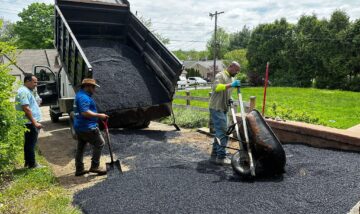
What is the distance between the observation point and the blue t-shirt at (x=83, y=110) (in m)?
4.72

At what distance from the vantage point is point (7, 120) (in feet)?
14.0

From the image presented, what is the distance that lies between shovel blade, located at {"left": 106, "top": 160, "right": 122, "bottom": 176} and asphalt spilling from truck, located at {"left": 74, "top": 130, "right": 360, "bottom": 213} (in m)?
0.24

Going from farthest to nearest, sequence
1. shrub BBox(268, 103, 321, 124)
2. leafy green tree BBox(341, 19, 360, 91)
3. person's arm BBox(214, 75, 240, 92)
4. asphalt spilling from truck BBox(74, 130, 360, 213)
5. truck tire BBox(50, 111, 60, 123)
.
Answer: leafy green tree BBox(341, 19, 360, 91), truck tire BBox(50, 111, 60, 123), shrub BBox(268, 103, 321, 124), person's arm BBox(214, 75, 240, 92), asphalt spilling from truck BBox(74, 130, 360, 213)

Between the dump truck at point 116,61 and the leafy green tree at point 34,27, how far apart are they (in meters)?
36.4

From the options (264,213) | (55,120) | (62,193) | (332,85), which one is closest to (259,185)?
(264,213)

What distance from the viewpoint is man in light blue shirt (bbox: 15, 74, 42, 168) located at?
15.7ft

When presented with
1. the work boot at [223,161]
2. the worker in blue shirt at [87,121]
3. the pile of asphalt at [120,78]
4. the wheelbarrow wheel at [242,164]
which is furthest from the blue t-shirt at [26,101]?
the wheelbarrow wheel at [242,164]

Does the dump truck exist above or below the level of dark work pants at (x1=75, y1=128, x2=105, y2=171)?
above

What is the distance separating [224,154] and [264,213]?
6.24 feet

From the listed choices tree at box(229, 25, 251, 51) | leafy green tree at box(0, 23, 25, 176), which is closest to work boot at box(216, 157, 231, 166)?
leafy green tree at box(0, 23, 25, 176)

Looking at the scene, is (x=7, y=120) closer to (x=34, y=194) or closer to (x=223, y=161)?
(x=34, y=194)

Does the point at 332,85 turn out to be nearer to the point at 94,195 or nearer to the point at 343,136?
the point at 343,136

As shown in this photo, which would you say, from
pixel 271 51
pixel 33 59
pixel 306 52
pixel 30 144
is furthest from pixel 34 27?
pixel 30 144

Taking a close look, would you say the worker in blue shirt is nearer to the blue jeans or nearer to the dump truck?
the dump truck
